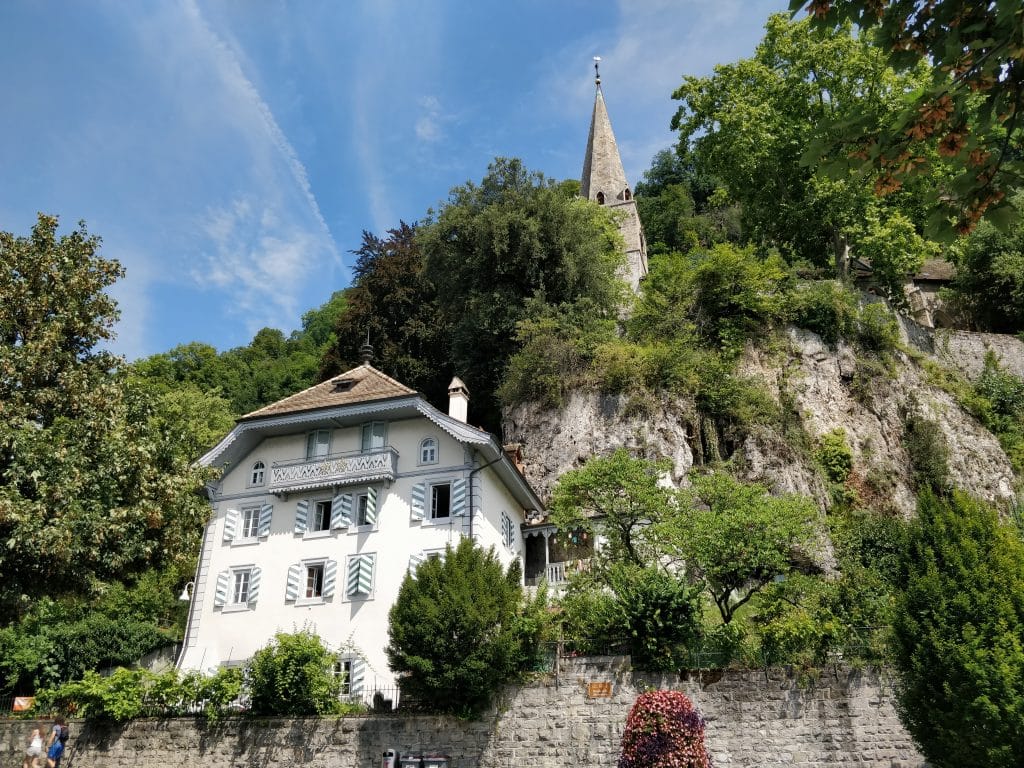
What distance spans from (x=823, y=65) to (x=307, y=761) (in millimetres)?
34085

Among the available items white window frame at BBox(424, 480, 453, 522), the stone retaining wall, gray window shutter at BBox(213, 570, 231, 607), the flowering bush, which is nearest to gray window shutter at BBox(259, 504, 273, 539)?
gray window shutter at BBox(213, 570, 231, 607)

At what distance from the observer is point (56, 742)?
17328 mm

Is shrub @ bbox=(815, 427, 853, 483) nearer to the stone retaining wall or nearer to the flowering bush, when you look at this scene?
the stone retaining wall

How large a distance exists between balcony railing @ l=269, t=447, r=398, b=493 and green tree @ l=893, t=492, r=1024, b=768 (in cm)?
1425

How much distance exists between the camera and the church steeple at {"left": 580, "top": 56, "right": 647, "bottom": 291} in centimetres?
5088

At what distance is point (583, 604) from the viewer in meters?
17.9

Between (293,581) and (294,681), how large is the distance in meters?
6.20

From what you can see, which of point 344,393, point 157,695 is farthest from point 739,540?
point 344,393

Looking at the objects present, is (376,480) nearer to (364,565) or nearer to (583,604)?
(364,565)

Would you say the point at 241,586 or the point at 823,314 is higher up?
the point at 823,314

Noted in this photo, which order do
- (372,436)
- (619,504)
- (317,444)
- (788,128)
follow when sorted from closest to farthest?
1. (619,504)
2. (372,436)
3. (317,444)
4. (788,128)

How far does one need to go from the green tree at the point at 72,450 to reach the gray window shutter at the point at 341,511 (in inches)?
218

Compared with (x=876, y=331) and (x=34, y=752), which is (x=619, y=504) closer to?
(x=34, y=752)

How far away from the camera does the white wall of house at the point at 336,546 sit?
22.2 metres
